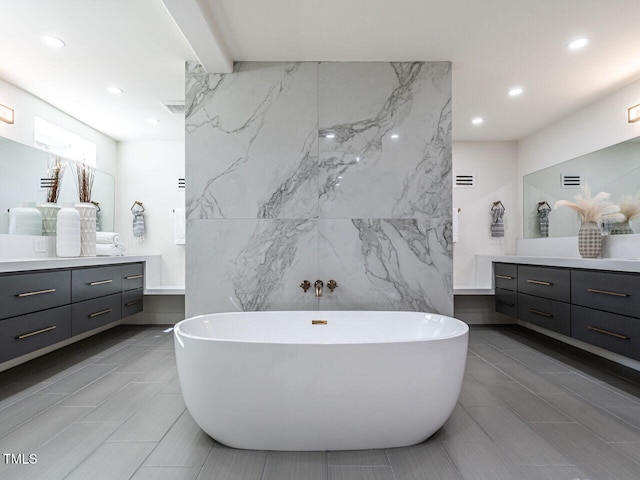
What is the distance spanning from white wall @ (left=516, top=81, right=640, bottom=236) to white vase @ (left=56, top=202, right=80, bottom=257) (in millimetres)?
4801

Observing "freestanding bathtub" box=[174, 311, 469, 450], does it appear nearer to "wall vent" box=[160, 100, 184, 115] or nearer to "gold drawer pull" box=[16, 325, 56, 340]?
"gold drawer pull" box=[16, 325, 56, 340]

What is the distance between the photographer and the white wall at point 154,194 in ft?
16.0

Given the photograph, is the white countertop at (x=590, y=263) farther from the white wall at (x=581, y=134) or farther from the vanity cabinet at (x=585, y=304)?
the white wall at (x=581, y=134)

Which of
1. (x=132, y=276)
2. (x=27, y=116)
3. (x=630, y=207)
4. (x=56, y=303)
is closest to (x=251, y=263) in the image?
(x=56, y=303)

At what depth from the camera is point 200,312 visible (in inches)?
115

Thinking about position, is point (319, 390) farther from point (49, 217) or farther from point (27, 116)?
point (27, 116)

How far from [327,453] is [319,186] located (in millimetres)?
1804

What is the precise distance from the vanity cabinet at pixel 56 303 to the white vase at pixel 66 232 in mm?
255

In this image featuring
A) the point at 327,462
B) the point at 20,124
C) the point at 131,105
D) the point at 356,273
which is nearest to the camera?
the point at 327,462

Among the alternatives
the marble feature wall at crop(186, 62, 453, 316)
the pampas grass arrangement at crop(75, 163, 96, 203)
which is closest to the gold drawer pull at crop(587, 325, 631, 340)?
the marble feature wall at crop(186, 62, 453, 316)

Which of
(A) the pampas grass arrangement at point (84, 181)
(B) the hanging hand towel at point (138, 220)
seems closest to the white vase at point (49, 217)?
(A) the pampas grass arrangement at point (84, 181)

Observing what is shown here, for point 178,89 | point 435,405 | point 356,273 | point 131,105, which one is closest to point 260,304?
point 356,273

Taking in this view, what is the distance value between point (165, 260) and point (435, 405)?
408 cm

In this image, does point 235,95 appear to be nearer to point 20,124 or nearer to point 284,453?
point 20,124
